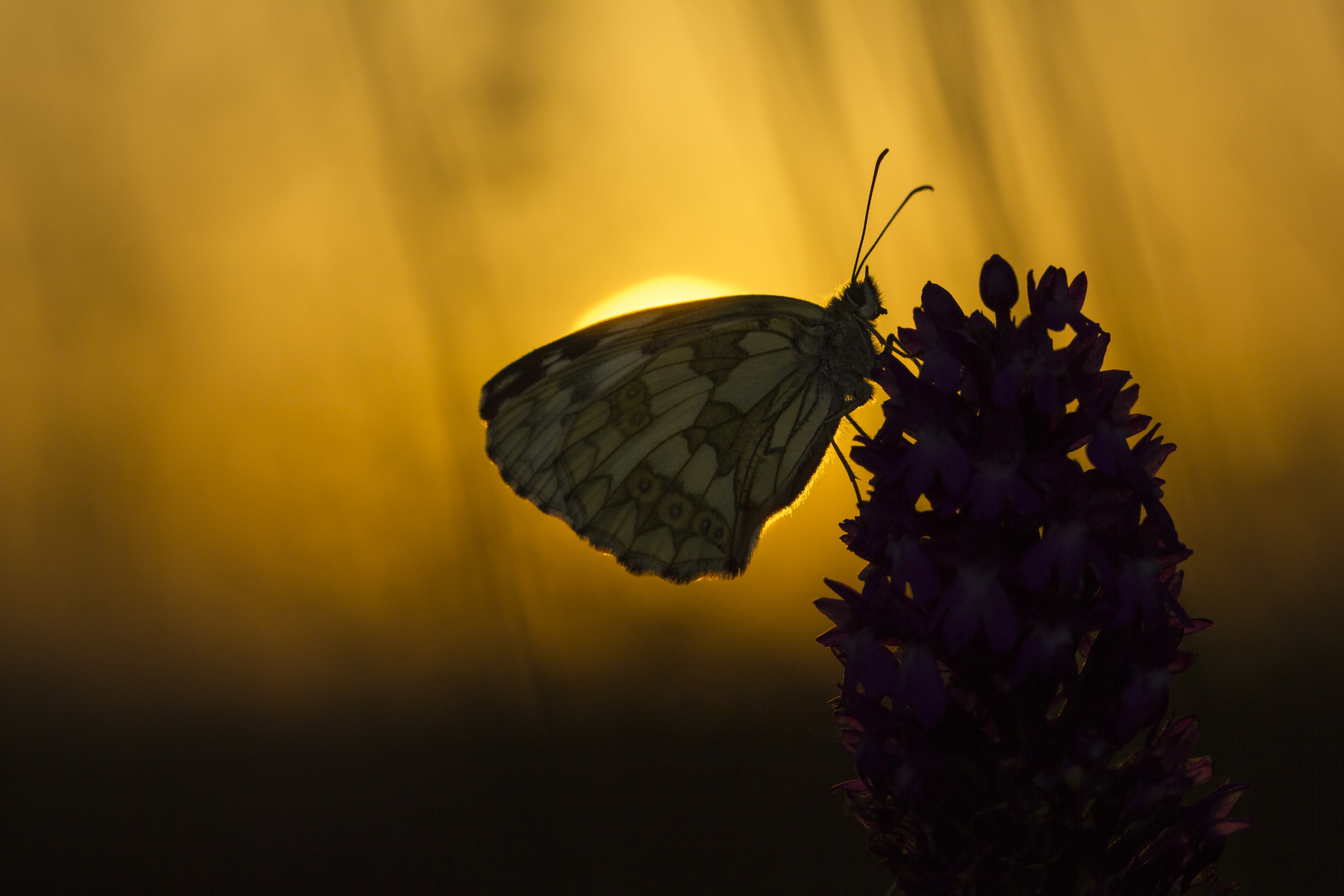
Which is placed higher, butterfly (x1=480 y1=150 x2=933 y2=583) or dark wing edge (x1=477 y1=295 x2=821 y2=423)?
dark wing edge (x1=477 y1=295 x2=821 y2=423)

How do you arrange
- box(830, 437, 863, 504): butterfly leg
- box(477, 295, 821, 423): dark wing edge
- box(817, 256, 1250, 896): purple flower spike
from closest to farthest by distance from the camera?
box(817, 256, 1250, 896): purple flower spike, box(830, 437, 863, 504): butterfly leg, box(477, 295, 821, 423): dark wing edge

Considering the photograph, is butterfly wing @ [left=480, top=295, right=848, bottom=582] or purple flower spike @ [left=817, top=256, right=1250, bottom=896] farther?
butterfly wing @ [left=480, top=295, right=848, bottom=582]

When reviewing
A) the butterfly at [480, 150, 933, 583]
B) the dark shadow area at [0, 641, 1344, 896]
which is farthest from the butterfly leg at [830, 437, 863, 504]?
the dark shadow area at [0, 641, 1344, 896]

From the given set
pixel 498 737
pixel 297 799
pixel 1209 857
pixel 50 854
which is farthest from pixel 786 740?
pixel 50 854

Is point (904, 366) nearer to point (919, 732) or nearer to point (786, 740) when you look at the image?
point (919, 732)

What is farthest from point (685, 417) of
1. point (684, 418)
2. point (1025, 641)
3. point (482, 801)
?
point (482, 801)

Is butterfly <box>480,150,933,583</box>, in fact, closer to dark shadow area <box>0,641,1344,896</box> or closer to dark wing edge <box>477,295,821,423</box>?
dark wing edge <box>477,295,821,423</box>

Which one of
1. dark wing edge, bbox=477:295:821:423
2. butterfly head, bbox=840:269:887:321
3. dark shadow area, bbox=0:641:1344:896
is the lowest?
dark shadow area, bbox=0:641:1344:896

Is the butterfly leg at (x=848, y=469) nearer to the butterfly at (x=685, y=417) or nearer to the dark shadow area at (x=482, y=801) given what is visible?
the butterfly at (x=685, y=417)

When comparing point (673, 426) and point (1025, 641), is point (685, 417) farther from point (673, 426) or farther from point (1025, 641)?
point (1025, 641)
